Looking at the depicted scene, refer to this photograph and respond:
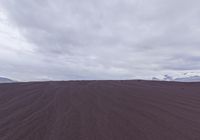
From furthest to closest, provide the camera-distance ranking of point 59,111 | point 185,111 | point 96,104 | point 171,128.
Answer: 1. point 96,104
2. point 185,111
3. point 59,111
4. point 171,128

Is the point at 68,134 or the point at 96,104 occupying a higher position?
the point at 96,104

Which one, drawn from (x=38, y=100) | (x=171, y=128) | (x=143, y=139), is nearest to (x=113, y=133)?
(x=143, y=139)

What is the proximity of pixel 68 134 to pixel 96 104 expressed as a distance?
3.29m

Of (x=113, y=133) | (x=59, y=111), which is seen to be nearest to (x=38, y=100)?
(x=59, y=111)

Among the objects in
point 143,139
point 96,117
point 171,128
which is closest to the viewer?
point 143,139

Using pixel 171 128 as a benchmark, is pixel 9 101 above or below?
above

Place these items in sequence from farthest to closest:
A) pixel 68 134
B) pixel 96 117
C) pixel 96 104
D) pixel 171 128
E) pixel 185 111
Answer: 1. pixel 96 104
2. pixel 185 111
3. pixel 96 117
4. pixel 171 128
5. pixel 68 134

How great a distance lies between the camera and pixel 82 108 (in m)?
8.01

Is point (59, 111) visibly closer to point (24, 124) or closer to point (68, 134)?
point (24, 124)

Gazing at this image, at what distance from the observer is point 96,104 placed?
8664 millimetres

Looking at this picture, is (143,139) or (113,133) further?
(113,133)

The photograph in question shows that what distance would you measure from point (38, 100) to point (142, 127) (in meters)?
5.60

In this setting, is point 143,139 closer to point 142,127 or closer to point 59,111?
point 142,127

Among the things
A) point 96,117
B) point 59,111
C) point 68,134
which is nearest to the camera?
point 68,134
